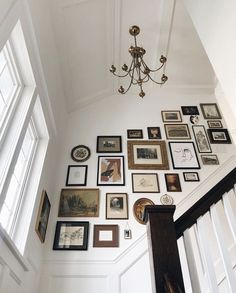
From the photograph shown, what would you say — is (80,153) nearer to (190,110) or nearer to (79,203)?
(79,203)

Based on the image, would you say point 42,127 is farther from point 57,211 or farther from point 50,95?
point 57,211

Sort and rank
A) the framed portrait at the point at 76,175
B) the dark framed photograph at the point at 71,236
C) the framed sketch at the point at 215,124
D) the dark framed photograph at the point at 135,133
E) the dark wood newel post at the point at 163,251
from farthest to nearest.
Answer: the framed sketch at the point at 215,124 < the dark framed photograph at the point at 135,133 < the framed portrait at the point at 76,175 < the dark framed photograph at the point at 71,236 < the dark wood newel post at the point at 163,251

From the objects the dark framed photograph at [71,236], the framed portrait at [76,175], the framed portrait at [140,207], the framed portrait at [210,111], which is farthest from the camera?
the framed portrait at [210,111]

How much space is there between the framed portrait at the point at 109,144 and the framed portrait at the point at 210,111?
59.4 inches

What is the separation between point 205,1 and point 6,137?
7.02 feet

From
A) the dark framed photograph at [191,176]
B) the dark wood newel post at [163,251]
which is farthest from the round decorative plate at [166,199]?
the dark wood newel post at [163,251]

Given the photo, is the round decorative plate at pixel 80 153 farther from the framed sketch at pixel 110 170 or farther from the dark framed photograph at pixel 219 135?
the dark framed photograph at pixel 219 135

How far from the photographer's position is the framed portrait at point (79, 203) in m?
3.25

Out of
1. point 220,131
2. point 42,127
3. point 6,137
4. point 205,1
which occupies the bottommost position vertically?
point 6,137

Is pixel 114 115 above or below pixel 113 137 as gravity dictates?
above

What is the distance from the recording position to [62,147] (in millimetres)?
3900

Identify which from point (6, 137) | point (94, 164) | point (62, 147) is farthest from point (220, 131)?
point (6, 137)

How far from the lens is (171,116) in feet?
14.0

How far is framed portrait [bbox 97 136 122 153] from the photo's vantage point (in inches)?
152
